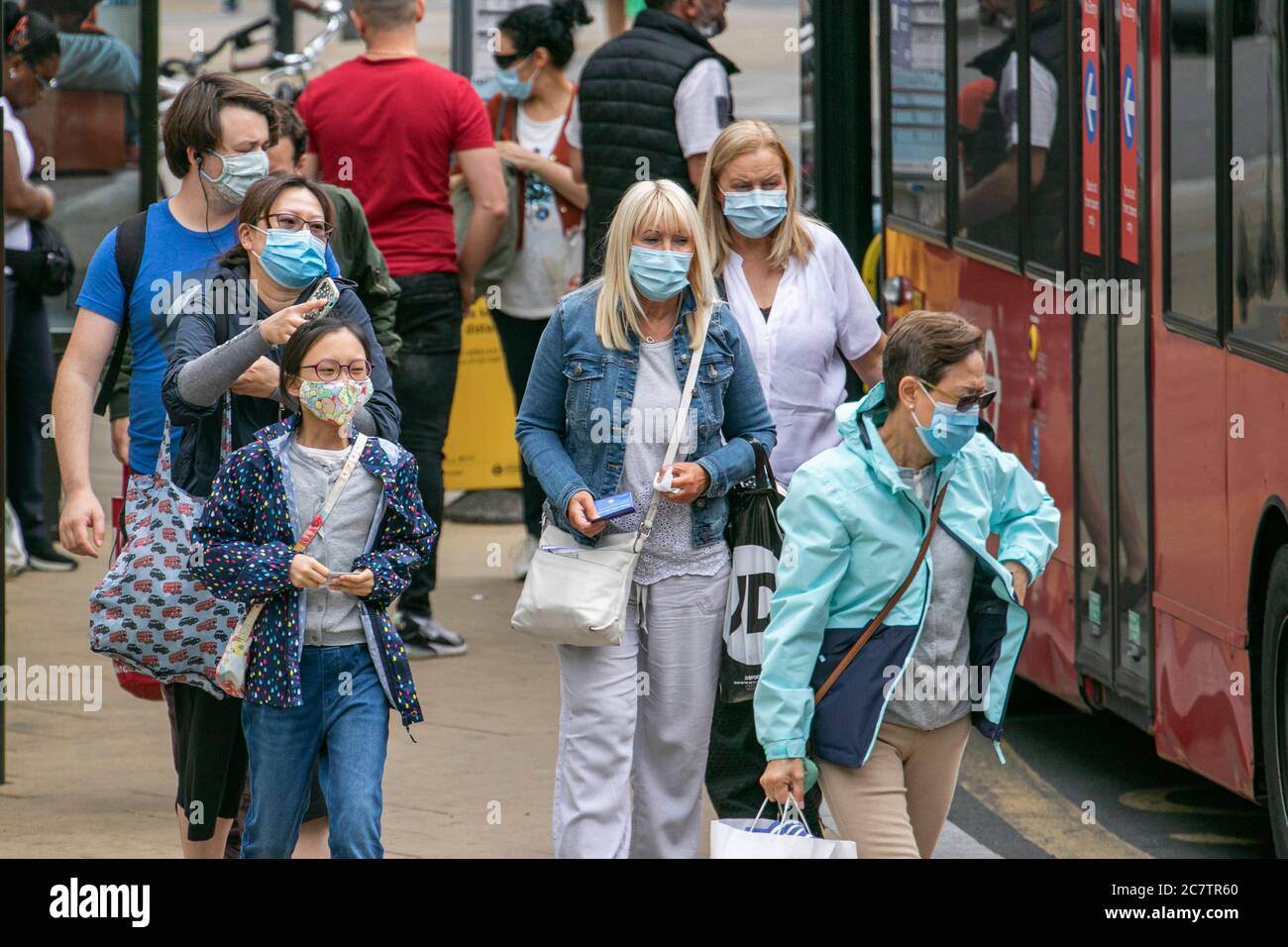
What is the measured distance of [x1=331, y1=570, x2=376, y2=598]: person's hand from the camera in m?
5.07

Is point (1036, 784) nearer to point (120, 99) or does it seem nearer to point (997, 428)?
point (997, 428)

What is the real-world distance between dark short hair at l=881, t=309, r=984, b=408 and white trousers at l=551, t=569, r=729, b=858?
3.25 ft

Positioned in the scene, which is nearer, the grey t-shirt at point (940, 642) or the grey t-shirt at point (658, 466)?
the grey t-shirt at point (940, 642)

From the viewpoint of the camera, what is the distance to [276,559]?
16.6 ft

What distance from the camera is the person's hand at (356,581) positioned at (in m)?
5.07

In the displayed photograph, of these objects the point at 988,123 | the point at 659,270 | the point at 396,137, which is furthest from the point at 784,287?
the point at 988,123

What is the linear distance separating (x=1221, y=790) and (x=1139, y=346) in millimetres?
1551

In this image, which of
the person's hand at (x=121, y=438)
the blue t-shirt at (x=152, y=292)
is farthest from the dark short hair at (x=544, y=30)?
the blue t-shirt at (x=152, y=292)

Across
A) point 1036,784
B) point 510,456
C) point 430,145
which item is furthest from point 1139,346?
point 510,456

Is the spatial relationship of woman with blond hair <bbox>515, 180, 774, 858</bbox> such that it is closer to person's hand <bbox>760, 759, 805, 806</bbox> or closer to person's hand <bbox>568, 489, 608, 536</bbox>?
person's hand <bbox>568, 489, 608, 536</bbox>

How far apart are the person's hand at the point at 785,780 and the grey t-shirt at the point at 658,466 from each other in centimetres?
101

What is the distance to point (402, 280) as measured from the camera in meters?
8.81

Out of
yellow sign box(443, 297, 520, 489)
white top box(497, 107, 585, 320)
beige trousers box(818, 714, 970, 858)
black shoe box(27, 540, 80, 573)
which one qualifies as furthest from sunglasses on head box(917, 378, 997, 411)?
black shoe box(27, 540, 80, 573)

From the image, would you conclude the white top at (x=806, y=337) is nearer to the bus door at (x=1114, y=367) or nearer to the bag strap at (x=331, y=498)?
the bag strap at (x=331, y=498)
